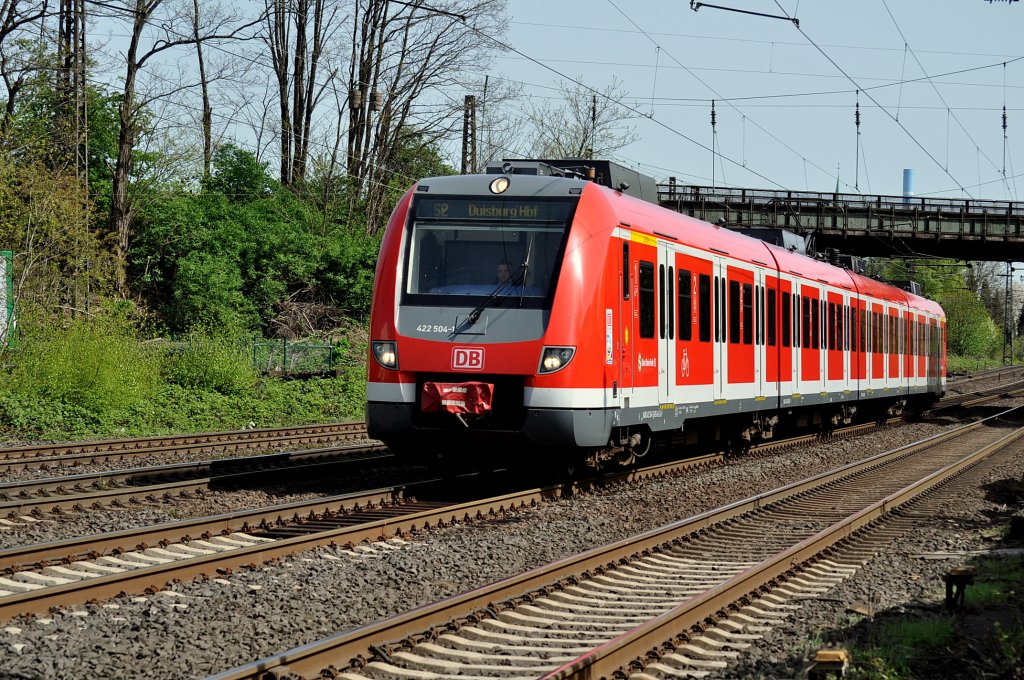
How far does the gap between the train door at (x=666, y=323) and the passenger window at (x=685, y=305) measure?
23cm

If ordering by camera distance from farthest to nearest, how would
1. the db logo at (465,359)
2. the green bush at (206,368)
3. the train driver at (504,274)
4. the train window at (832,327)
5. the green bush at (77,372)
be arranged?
the green bush at (206,368) → the train window at (832,327) → the green bush at (77,372) → the train driver at (504,274) → the db logo at (465,359)

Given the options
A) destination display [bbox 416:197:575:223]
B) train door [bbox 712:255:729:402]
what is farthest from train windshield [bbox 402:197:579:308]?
train door [bbox 712:255:729:402]

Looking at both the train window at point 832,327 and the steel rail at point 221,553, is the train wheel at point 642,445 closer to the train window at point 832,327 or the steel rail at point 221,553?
the steel rail at point 221,553

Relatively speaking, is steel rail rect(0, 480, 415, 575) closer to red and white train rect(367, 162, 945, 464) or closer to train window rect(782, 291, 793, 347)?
red and white train rect(367, 162, 945, 464)

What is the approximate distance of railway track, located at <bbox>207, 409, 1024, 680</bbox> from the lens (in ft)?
20.4

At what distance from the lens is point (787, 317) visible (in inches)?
809

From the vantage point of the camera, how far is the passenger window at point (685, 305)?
15.2 metres

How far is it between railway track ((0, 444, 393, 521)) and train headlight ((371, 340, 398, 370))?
235 cm

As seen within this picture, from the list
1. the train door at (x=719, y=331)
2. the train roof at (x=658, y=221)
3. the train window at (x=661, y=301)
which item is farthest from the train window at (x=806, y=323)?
the train window at (x=661, y=301)

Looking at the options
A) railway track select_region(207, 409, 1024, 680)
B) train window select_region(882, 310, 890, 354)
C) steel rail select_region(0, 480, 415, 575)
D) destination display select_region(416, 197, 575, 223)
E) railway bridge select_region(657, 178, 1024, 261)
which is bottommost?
railway track select_region(207, 409, 1024, 680)

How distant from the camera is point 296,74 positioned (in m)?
42.1

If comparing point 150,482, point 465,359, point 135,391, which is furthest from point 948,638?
point 135,391

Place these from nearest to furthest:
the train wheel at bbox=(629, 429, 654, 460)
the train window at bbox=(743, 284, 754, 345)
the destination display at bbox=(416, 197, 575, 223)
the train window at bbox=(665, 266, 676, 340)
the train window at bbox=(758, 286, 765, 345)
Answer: the destination display at bbox=(416, 197, 575, 223) < the train wheel at bbox=(629, 429, 654, 460) < the train window at bbox=(665, 266, 676, 340) < the train window at bbox=(743, 284, 754, 345) < the train window at bbox=(758, 286, 765, 345)

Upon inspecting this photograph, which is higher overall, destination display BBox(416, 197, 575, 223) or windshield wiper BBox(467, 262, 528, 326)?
destination display BBox(416, 197, 575, 223)
